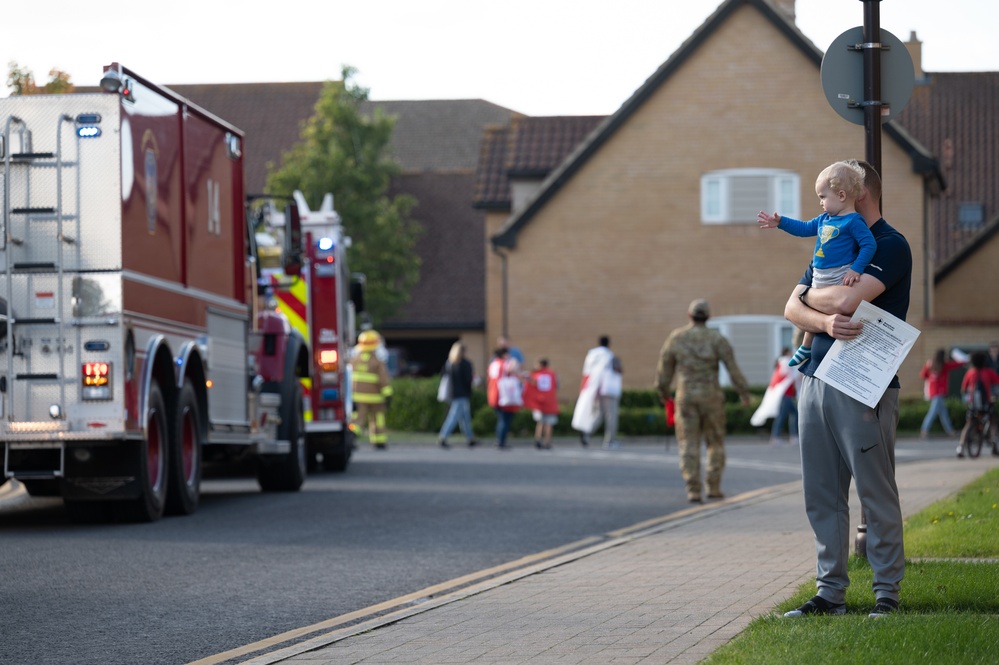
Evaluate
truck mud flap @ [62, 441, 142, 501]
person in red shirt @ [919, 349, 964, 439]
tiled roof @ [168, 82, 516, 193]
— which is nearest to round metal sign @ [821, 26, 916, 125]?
truck mud flap @ [62, 441, 142, 501]

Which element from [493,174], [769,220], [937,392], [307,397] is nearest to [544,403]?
[937,392]

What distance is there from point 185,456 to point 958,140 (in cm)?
4109

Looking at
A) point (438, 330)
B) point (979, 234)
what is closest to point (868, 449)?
point (979, 234)

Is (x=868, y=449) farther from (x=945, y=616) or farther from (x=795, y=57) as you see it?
(x=795, y=57)

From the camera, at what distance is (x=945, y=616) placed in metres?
6.71

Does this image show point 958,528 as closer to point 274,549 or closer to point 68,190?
point 274,549

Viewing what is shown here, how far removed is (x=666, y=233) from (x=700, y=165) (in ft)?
5.65

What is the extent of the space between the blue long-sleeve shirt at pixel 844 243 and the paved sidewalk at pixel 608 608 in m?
1.66

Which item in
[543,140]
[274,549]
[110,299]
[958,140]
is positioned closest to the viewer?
[274,549]

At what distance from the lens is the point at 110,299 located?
1260 cm

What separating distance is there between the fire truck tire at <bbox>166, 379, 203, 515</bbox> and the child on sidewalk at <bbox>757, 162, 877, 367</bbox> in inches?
315

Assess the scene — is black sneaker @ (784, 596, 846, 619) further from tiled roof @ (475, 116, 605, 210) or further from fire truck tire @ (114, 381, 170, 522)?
tiled roof @ (475, 116, 605, 210)

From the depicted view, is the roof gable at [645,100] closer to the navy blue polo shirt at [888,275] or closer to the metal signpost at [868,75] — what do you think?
the metal signpost at [868,75]

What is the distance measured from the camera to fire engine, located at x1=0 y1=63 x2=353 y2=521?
12.6 metres
